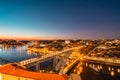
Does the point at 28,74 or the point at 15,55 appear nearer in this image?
the point at 28,74

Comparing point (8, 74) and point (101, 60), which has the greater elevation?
point (8, 74)

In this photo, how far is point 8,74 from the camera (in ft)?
65.2

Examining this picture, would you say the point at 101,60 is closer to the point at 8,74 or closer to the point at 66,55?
the point at 66,55

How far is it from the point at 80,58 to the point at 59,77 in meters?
68.9

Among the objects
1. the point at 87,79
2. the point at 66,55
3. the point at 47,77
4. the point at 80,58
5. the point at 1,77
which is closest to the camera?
the point at 47,77

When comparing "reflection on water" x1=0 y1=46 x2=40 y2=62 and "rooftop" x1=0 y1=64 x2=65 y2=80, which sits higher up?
"rooftop" x1=0 y1=64 x2=65 y2=80

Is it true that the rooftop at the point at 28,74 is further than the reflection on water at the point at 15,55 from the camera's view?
No

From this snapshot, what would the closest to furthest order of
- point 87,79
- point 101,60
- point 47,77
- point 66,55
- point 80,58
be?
1. point 47,77
2. point 87,79
3. point 66,55
4. point 101,60
5. point 80,58

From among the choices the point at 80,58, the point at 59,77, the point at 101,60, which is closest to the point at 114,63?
the point at 101,60

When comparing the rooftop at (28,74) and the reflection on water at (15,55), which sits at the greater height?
the rooftop at (28,74)

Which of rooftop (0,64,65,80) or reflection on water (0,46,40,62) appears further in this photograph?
reflection on water (0,46,40,62)

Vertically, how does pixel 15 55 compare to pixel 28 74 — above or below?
below

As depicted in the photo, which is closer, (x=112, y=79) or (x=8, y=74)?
(x=8, y=74)

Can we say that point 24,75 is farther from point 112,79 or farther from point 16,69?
point 112,79
